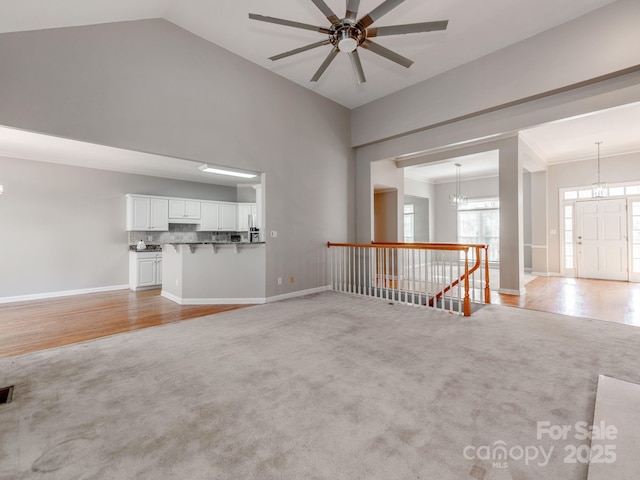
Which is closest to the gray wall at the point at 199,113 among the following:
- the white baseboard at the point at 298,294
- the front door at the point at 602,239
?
the white baseboard at the point at 298,294

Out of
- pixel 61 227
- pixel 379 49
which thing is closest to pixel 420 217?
pixel 379 49

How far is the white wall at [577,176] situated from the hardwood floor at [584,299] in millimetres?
1314

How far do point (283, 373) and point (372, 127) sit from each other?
5264mm

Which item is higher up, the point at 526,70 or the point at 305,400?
the point at 526,70

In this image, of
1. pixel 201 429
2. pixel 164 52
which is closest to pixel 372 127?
pixel 164 52

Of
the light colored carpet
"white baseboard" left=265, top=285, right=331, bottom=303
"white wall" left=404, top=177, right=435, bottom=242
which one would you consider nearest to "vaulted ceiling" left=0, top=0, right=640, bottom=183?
"white baseboard" left=265, top=285, right=331, bottom=303

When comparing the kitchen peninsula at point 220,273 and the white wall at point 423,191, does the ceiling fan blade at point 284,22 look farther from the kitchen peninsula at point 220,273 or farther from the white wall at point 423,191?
the white wall at point 423,191

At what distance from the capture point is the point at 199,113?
168 inches

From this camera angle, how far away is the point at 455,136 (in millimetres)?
5027

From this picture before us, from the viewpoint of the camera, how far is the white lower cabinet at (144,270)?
6.28 m

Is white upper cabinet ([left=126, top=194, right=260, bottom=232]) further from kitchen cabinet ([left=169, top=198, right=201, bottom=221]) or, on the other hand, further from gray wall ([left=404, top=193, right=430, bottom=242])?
gray wall ([left=404, top=193, right=430, bottom=242])

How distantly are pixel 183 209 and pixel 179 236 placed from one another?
77 centimetres

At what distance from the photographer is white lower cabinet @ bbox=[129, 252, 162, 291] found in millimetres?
6281

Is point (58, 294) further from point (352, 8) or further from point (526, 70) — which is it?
point (526, 70)
